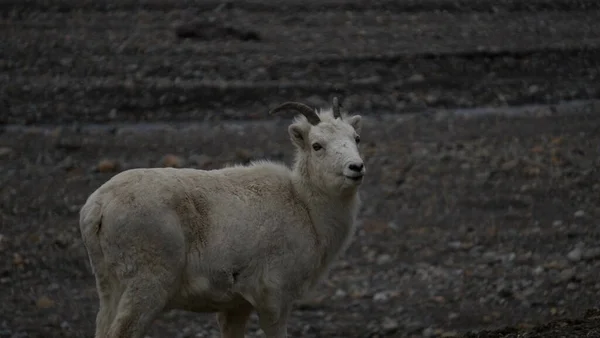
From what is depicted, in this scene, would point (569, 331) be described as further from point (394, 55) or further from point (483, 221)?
point (394, 55)

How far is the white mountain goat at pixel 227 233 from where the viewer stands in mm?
8953

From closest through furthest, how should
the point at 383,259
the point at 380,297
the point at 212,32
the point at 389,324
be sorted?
1. the point at 389,324
2. the point at 380,297
3. the point at 383,259
4. the point at 212,32

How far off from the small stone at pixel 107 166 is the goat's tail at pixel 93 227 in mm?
8730

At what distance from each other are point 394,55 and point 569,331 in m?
14.6

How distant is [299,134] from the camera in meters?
10.2

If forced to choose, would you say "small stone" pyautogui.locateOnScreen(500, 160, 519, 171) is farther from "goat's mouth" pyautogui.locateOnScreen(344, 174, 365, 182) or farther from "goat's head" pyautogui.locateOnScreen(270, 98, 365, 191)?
"goat's mouth" pyautogui.locateOnScreen(344, 174, 365, 182)

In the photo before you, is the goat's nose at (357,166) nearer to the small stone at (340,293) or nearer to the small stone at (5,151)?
the small stone at (340,293)

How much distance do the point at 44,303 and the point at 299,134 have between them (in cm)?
437

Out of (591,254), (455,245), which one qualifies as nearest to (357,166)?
(455,245)

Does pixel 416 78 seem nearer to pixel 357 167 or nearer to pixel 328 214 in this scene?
pixel 328 214

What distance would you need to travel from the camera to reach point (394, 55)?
24.4 meters

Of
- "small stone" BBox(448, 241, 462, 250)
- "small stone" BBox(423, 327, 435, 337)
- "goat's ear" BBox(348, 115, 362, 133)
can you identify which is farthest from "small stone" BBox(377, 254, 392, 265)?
"goat's ear" BBox(348, 115, 362, 133)

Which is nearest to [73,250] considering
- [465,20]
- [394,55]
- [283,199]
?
[283,199]

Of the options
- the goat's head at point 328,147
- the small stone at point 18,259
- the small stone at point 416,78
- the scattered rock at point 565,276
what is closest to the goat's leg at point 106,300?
the goat's head at point 328,147
